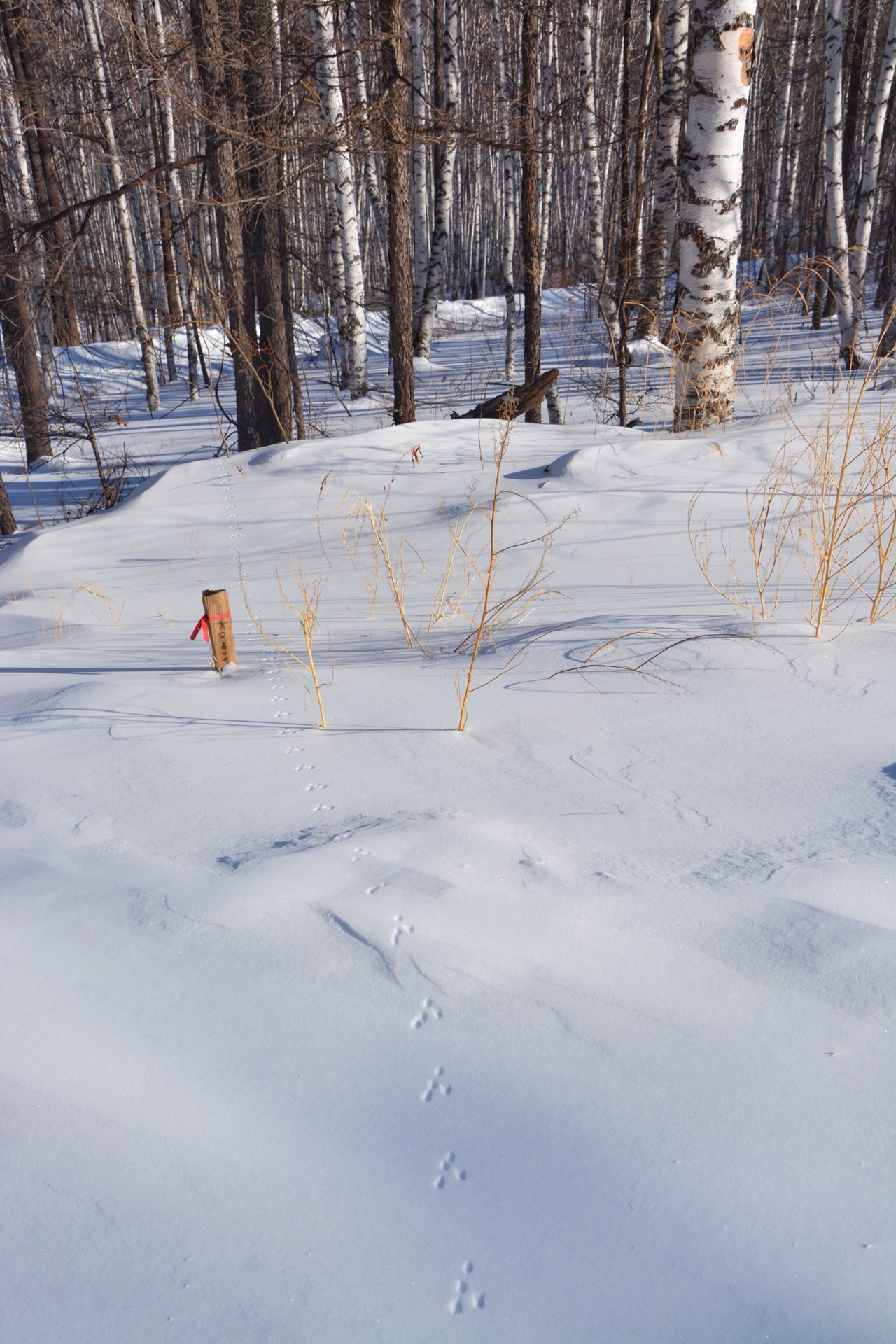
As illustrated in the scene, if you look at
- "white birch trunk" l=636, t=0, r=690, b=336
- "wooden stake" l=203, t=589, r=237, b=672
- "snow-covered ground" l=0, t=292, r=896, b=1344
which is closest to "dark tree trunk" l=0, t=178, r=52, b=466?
"white birch trunk" l=636, t=0, r=690, b=336

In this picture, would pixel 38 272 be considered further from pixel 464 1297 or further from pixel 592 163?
pixel 464 1297

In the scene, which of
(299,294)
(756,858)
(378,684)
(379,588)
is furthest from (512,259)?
(756,858)

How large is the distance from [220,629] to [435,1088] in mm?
1777

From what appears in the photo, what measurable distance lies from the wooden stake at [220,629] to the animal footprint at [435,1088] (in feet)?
5.56

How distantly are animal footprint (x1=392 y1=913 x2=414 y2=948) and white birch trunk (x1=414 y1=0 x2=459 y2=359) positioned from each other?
8572 mm

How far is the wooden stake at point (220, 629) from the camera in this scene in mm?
2471

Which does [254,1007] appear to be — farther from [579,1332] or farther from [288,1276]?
[579,1332]

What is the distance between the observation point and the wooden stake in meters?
2.47

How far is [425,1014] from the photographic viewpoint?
1167 mm

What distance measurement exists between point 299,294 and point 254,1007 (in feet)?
55.8

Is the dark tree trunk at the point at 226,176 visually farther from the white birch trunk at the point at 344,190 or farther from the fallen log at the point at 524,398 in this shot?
the fallen log at the point at 524,398

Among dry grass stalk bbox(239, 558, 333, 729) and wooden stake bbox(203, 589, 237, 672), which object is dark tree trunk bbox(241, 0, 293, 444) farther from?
wooden stake bbox(203, 589, 237, 672)

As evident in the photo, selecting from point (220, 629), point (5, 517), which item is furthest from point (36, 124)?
point (220, 629)

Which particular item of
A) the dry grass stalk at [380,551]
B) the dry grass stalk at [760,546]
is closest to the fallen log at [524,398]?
the dry grass stalk at [380,551]
